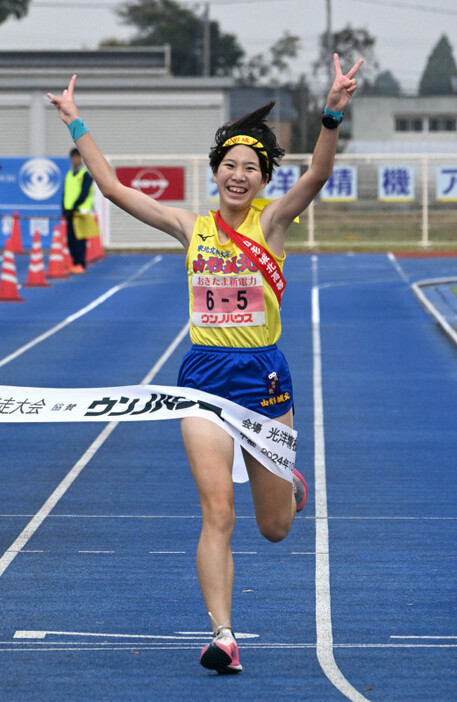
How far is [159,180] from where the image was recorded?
129ft

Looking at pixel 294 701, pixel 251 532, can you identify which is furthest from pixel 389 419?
pixel 294 701

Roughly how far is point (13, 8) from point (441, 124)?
1116 inches

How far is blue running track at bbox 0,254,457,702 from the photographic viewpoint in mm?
5449

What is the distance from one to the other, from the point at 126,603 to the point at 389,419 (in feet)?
20.7

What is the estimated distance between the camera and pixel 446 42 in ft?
599

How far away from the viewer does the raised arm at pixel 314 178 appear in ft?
18.3

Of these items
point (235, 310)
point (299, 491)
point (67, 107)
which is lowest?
point (299, 491)

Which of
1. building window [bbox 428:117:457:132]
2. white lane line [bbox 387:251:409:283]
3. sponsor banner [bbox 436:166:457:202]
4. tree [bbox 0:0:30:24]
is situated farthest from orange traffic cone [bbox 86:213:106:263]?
tree [bbox 0:0:30:24]

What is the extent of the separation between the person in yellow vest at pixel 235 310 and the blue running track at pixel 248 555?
0.45 meters

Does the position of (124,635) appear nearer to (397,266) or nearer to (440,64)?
(397,266)

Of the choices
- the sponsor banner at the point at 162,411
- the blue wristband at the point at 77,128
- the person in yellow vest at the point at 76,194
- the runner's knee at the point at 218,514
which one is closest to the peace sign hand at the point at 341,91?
the blue wristband at the point at 77,128

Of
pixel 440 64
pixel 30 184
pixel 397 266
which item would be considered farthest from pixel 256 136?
pixel 440 64

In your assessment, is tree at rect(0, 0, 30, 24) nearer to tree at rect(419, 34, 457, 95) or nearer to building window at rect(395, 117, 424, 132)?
building window at rect(395, 117, 424, 132)

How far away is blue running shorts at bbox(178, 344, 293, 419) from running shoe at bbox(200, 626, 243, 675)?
904mm
